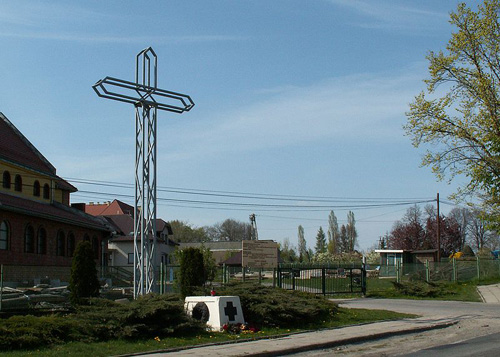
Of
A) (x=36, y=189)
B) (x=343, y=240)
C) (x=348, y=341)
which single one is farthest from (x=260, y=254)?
(x=343, y=240)

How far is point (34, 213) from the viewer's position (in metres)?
33.4

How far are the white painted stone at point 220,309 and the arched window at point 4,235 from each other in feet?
61.2

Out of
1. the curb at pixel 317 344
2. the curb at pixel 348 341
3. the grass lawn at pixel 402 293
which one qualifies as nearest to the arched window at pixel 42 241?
the grass lawn at pixel 402 293

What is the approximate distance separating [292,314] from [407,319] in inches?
183

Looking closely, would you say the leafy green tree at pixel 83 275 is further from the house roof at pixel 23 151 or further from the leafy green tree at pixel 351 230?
the leafy green tree at pixel 351 230

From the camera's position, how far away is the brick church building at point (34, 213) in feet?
106

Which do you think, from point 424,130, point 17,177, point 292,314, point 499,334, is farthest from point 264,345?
point 17,177

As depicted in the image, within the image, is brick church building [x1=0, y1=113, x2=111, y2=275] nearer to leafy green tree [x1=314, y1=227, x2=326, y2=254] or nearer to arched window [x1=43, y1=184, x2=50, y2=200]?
arched window [x1=43, y1=184, x2=50, y2=200]

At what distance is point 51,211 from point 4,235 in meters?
5.29

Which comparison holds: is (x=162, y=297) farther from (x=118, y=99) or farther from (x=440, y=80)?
(x=440, y=80)

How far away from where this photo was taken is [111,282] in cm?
2644

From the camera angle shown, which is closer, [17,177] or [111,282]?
[111,282]

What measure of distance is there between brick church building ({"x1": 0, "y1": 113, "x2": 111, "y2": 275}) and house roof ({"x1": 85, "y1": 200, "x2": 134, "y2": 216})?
30.7 meters

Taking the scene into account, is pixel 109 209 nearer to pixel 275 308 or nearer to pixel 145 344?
pixel 275 308
